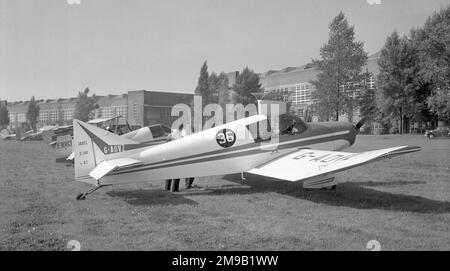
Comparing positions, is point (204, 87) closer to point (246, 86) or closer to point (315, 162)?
point (246, 86)

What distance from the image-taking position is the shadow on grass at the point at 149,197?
245 inches

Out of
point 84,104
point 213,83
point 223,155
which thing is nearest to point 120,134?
point 223,155

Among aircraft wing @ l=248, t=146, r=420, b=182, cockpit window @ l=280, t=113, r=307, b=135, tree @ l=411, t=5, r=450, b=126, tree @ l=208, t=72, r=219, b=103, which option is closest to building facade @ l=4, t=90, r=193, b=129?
tree @ l=208, t=72, r=219, b=103

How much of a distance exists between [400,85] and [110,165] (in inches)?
276

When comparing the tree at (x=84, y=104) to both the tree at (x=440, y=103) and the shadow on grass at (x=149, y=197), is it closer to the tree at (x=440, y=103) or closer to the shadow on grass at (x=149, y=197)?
the shadow on grass at (x=149, y=197)

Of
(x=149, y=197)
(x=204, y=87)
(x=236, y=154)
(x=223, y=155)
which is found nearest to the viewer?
(x=204, y=87)

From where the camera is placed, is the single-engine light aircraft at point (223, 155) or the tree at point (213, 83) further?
the single-engine light aircraft at point (223, 155)

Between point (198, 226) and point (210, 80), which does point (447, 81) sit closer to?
point (210, 80)

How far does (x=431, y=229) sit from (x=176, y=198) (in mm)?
4134

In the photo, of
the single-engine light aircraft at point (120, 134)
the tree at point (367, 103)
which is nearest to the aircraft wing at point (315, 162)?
the tree at point (367, 103)

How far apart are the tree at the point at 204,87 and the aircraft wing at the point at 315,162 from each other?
184 centimetres

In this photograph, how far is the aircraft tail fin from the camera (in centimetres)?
611

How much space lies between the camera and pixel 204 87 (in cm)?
561
